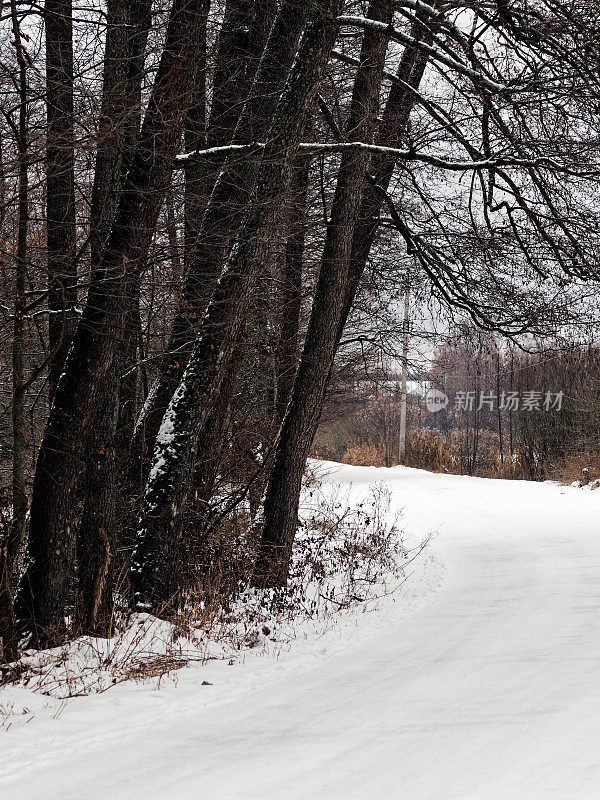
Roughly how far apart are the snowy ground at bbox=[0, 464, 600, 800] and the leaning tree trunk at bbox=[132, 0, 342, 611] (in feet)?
5.05

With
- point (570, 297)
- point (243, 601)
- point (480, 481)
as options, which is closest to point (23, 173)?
point (243, 601)

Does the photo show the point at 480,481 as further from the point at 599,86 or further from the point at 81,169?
the point at 81,169

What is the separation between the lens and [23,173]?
4531 millimetres

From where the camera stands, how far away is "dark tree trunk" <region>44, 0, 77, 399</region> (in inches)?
176

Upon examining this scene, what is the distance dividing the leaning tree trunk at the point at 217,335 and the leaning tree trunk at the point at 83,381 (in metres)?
0.88

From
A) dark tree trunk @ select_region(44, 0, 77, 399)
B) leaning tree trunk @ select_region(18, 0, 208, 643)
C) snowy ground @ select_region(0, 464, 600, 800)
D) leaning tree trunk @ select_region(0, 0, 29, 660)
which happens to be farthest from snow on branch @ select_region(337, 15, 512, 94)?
snowy ground @ select_region(0, 464, 600, 800)

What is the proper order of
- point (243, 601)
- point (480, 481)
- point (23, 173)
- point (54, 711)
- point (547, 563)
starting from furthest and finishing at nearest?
point (480, 481)
point (547, 563)
point (243, 601)
point (23, 173)
point (54, 711)

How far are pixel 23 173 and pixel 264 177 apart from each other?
2419 millimetres

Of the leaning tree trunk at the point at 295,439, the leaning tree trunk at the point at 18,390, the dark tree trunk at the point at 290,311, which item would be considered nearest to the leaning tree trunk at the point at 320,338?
the leaning tree trunk at the point at 295,439

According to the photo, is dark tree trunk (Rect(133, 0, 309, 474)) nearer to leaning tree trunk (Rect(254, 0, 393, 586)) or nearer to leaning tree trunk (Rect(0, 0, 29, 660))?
leaning tree trunk (Rect(254, 0, 393, 586))

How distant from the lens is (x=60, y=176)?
577 centimetres

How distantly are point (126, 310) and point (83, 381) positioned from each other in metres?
0.66

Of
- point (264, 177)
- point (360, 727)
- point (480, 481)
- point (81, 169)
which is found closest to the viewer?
point (360, 727)

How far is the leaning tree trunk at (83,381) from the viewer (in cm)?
546
